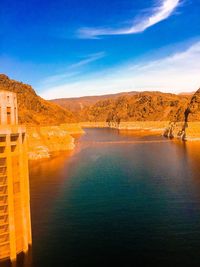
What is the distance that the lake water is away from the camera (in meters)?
31.9

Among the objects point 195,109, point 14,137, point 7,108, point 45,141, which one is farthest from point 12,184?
point 195,109

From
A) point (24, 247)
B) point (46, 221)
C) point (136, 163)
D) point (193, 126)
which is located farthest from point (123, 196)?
point (193, 126)

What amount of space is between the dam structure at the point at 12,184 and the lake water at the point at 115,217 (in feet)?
6.27

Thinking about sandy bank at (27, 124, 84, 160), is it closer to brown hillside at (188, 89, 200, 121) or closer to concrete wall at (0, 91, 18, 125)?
concrete wall at (0, 91, 18, 125)

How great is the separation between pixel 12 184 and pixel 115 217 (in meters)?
16.8

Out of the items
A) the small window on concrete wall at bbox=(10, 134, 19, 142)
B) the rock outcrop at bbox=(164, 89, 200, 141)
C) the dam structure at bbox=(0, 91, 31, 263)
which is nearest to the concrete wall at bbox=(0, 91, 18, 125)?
the dam structure at bbox=(0, 91, 31, 263)

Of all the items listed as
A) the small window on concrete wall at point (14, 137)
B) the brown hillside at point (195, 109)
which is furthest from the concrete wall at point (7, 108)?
the brown hillside at point (195, 109)

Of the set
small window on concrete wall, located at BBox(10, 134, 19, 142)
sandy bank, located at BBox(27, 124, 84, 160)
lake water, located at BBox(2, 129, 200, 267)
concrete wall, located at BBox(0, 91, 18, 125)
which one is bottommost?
lake water, located at BBox(2, 129, 200, 267)

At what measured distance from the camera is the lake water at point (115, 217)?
105ft

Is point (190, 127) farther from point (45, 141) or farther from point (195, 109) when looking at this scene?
point (45, 141)

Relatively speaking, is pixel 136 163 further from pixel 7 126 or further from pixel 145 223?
pixel 7 126

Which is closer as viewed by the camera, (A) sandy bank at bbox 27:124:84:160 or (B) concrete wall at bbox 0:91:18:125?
(B) concrete wall at bbox 0:91:18:125

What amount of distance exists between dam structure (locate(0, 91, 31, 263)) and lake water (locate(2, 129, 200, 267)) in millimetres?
1910

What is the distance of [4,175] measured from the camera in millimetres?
29453
